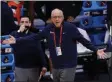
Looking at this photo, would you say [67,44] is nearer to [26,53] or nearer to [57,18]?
[57,18]

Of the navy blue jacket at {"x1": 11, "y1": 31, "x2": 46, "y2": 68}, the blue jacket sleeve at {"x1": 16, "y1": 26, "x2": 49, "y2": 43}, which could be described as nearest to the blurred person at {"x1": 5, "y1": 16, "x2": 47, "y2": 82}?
the navy blue jacket at {"x1": 11, "y1": 31, "x2": 46, "y2": 68}

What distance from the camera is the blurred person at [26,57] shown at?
6.76 m

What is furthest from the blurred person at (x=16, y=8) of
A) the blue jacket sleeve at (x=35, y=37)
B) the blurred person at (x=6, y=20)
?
the blue jacket sleeve at (x=35, y=37)

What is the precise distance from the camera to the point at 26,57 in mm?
6793

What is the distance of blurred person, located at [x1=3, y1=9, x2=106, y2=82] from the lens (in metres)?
6.35

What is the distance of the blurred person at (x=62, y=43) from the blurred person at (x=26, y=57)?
0.34 meters

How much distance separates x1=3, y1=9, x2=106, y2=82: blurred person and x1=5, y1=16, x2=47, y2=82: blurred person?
1.10 ft

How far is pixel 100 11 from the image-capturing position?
8.37 m

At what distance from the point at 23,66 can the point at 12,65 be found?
28cm

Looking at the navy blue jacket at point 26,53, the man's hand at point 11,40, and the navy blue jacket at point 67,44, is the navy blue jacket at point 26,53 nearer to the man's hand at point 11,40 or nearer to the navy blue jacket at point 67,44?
the man's hand at point 11,40

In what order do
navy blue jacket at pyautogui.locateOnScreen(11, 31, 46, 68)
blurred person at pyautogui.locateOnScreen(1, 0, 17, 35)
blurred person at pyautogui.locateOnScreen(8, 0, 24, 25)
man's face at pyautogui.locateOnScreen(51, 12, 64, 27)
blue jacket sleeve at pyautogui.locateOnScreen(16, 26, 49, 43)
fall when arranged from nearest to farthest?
man's face at pyautogui.locateOnScreen(51, 12, 64, 27) → blue jacket sleeve at pyautogui.locateOnScreen(16, 26, 49, 43) → navy blue jacket at pyautogui.locateOnScreen(11, 31, 46, 68) → blurred person at pyautogui.locateOnScreen(1, 0, 17, 35) → blurred person at pyautogui.locateOnScreen(8, 0, 24, 25)

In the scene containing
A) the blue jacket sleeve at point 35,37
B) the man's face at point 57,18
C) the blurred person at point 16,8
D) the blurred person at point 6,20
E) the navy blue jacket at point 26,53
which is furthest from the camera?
the blurred person at point 16,8

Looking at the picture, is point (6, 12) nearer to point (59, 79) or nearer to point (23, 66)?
point (23, 66)

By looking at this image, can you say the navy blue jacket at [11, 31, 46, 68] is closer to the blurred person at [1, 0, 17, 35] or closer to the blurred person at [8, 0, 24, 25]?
the blurred person at [1, 0, 17, 35]
